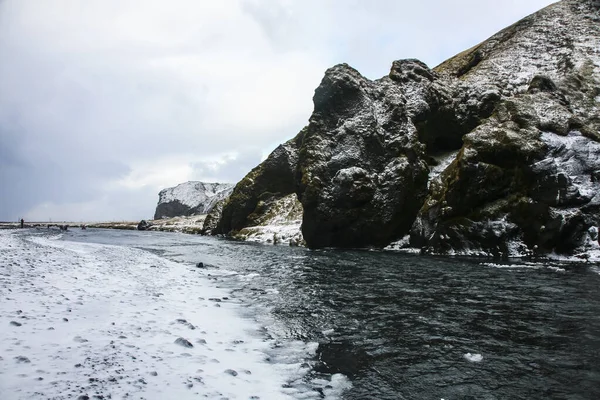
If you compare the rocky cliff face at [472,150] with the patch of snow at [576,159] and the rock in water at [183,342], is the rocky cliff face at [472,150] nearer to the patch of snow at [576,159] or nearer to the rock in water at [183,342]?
the patch of snow at [576,159]

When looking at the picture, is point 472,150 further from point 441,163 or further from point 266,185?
point 266,185

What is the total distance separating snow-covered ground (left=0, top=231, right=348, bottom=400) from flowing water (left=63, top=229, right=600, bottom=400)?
1.07 meters

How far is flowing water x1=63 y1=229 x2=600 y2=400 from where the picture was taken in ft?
24.4

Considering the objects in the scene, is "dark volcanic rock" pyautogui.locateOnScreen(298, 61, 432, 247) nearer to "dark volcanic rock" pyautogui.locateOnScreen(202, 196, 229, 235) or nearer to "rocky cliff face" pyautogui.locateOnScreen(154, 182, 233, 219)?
"dark volcanic rock" pyautogui.locateOnScreen(202, 196, 229, 235)

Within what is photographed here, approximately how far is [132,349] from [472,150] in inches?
1339

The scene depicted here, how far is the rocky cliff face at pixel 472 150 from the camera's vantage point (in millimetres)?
29422

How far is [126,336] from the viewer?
864cm

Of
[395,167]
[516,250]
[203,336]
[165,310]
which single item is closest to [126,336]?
[203,336]

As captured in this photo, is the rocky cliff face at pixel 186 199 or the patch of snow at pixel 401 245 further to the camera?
the rocky cliff face at pixel 186 199

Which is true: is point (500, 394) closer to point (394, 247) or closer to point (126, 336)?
point (126, 336)

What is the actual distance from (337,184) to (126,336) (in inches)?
1412

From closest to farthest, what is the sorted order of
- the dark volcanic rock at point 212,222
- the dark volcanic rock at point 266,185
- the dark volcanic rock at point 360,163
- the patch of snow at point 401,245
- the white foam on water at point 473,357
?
the white foam on water at point 473,357 → the patch of snow at point 401,245 → the dark volcanic rock at point 360,163 → the dark volcanic rock at point 266,185 → the dark volcanic rock at point 212,222

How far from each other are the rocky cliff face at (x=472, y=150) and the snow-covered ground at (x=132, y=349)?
27.0 metres

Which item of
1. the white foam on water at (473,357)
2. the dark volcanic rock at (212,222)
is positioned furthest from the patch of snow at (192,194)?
the white foam on water at (473,357)
